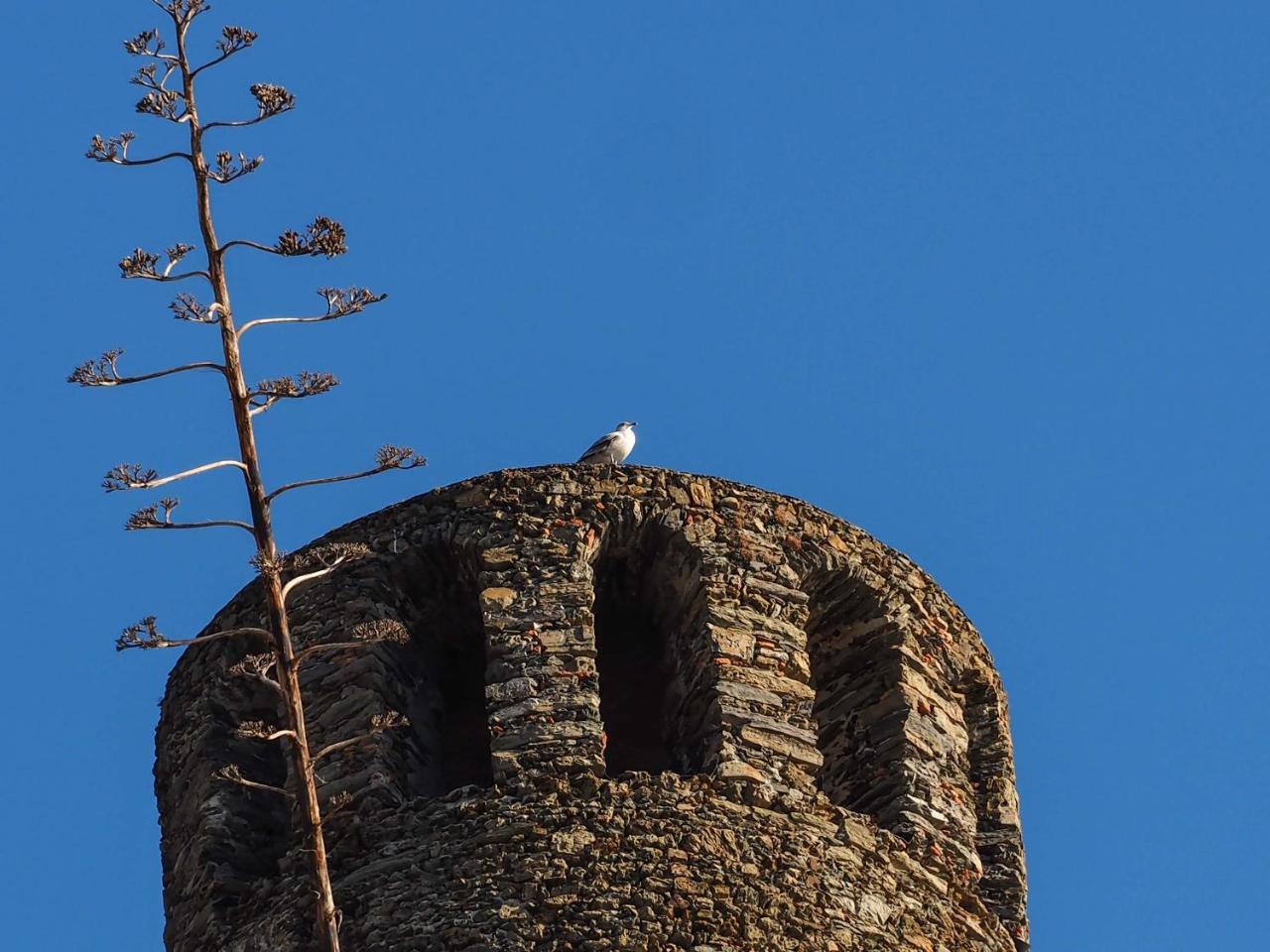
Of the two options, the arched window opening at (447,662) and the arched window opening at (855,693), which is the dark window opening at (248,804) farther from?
the arched window opening at (855,693)

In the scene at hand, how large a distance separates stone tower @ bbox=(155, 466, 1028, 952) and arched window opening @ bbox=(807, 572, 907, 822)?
18mm

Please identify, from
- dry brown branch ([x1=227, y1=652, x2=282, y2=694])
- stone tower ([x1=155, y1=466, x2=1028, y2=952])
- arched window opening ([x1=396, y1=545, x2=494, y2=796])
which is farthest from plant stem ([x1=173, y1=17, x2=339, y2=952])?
arched window opening ([x1=396, y1=545, x2=494, y2=796])

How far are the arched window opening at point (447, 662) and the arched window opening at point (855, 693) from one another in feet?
7.07

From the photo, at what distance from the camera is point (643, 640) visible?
2491cm

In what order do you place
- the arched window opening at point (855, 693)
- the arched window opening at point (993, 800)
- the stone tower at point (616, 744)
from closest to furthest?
1. the stone tower at point (616, 744)
2. the arched window opening at point (855, 693)
3. the arched window opening at point (993, 800)

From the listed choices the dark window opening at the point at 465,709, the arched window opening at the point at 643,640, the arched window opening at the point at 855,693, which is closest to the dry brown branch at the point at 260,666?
the dark window opening at the point at 465,709

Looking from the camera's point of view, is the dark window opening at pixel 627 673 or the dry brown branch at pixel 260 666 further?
the dark window opening at pixel 627 673

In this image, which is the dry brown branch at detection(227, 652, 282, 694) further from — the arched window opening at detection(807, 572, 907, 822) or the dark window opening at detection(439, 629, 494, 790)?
the arched window opening at detection(807, 572, 907, 822)

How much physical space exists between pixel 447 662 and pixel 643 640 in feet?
4.13

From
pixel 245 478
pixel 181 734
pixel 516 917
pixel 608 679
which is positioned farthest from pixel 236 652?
pixel 245 478

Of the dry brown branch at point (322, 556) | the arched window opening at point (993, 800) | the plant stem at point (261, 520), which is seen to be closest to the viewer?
the plant stem at point (261, 520)

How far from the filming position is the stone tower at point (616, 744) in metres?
22.4

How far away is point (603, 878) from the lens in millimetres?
22203

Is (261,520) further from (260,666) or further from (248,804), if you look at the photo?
(248,804)
